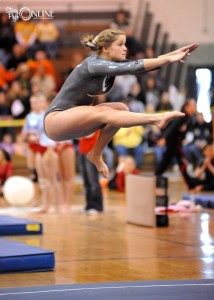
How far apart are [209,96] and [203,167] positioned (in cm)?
379

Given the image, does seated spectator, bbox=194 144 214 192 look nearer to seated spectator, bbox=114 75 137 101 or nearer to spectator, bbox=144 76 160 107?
spectator, bbox=144 76 160 107

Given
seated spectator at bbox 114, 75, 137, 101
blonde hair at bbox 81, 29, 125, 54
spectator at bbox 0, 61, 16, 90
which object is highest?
blonde hair at bbox 81, 29, 125, 54

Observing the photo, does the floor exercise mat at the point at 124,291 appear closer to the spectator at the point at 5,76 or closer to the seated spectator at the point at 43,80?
the seated spectator at the point at 43,80

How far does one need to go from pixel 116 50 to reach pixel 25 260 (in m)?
1.94

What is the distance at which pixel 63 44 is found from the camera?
1809 centimetres

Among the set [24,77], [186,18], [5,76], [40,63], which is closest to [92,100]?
[24,77]

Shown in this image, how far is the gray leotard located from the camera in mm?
5883

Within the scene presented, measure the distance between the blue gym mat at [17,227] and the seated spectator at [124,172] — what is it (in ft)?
15.6

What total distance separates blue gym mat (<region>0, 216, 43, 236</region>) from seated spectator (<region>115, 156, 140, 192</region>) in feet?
15.6

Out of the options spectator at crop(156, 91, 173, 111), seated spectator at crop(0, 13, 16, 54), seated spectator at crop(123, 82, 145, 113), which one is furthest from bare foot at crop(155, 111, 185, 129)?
seated spectator at crop(0, 13, 16, 54)

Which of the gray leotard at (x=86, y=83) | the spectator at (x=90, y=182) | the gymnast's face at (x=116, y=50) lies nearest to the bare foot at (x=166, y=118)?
the gray leotard at (x=86, y=83)

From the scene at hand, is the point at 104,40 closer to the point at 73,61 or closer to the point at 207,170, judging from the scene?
the point at 207,170

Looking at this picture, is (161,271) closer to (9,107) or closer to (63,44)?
(9,107)

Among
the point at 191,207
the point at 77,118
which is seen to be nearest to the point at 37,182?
the point at 191,207
